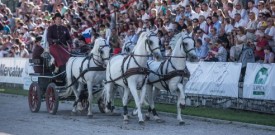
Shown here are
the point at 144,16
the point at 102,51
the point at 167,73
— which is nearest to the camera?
the point at 167,73

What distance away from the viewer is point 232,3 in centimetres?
2519

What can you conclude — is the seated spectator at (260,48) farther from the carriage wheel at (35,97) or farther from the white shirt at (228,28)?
the carriage wheel at (35,97)

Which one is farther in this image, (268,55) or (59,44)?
(59,44)

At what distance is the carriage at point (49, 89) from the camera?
20.5 metres

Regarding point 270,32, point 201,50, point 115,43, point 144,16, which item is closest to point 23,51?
point 144,16

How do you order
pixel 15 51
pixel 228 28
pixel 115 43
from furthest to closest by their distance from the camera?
1. pixel 15 51
2. pixel 115 43
3. pixel 228 28

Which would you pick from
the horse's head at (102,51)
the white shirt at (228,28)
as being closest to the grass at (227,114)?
the horse's head at (102,51)

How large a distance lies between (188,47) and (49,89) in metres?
4.76

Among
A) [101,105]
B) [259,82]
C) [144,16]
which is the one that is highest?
[144,16]

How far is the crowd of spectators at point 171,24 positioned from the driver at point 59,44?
2.08m

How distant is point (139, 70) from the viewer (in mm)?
17891

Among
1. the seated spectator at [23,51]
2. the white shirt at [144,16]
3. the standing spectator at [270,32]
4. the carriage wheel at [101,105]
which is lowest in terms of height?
the carriage wheel at [101,105]

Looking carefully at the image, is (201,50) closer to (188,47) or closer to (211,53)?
(211,53)

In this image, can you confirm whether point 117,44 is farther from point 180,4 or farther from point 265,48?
point 265,48
